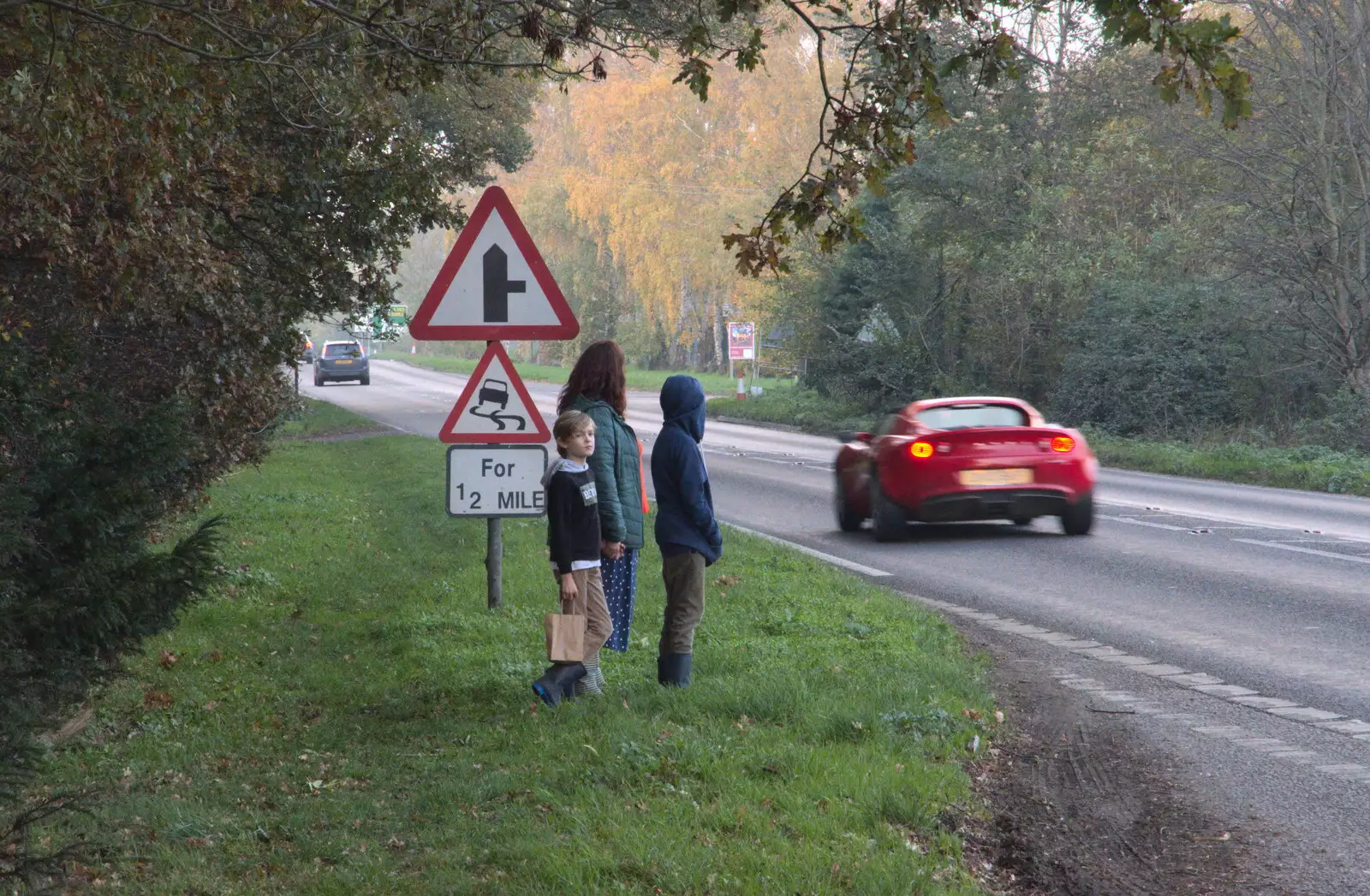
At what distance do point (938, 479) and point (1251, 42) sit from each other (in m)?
16.2

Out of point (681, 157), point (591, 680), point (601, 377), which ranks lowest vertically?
point (591, 680)

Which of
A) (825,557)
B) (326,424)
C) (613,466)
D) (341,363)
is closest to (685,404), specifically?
(613,466)

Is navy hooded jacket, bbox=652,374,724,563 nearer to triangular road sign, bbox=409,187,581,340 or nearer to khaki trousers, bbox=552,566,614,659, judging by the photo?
khaki trousers, bbox=552,566,614,659

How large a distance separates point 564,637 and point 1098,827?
2.58 m

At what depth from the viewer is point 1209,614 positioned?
10070 millimetres

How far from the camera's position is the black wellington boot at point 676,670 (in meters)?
→ 7.18

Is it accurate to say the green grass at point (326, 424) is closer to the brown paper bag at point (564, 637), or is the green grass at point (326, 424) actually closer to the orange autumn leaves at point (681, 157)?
the orange autumn leaves at point (681, 157)

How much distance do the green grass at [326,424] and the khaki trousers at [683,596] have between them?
25.3m

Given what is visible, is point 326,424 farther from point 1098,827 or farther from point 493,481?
point 1098,827

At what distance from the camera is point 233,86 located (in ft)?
24.4

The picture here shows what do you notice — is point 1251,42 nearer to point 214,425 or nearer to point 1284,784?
point 214,425

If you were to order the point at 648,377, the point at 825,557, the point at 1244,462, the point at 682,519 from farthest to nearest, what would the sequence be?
the point at 648,377
the point at 1244,462
the point at 825,557
the point at 682,519

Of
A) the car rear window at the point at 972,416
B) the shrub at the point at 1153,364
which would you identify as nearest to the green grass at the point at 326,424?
the shrub at the point at 1153,364

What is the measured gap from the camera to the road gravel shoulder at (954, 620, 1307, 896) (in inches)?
185
